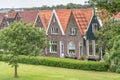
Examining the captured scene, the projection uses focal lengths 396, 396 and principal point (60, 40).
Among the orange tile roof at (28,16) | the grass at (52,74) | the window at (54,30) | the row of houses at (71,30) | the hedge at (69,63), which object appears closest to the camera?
the grass at (52,74)

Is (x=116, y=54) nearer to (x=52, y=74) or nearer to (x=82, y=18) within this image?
(x=52, y=74)

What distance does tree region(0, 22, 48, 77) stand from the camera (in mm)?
34281

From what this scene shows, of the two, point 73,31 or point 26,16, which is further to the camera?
point 26,16

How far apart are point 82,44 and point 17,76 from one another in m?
19.3

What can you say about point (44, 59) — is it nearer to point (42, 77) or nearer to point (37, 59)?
point (37, 59)

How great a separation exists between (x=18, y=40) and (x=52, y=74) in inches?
240

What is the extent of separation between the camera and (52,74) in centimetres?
3859

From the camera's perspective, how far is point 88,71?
136ft

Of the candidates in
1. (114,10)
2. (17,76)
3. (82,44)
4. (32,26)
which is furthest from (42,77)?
(82,44)

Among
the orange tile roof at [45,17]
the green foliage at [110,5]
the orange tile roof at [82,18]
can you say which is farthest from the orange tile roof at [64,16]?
the green foliage at [110,5]

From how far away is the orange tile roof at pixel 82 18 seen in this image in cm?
5409

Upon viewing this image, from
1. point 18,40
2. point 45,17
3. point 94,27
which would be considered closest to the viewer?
point 18,40

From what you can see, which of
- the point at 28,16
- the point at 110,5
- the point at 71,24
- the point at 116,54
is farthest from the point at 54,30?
the point at 116,54

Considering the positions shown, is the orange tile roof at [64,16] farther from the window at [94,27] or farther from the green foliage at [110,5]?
the green foliage at [110,5]
